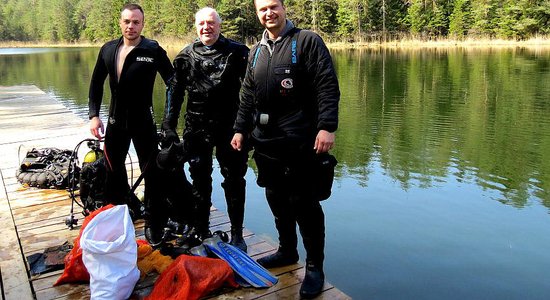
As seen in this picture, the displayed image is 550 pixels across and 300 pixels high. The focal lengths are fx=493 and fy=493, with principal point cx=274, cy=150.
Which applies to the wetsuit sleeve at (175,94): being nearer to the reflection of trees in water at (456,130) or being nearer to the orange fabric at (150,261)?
the orange fabric at (150,261)

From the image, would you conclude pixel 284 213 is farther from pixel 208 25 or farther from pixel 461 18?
pixel 461 18

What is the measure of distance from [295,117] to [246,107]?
18.2 inches

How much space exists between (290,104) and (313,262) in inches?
39.3

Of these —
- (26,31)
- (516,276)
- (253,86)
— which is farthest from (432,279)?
(26,31)

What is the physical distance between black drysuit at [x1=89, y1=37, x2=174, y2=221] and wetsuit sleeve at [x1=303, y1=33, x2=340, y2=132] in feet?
4.66

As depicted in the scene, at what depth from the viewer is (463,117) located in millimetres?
11859

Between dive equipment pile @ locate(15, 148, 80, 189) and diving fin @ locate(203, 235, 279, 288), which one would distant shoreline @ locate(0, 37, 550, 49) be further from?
diving fin @ locate(203, 235, 279, 288)

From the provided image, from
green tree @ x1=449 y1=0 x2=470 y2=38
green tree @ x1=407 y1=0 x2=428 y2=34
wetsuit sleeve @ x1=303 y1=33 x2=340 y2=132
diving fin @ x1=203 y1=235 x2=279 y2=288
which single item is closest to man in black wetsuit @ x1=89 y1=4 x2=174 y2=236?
diving fin @ x1=203 y1=235 x2=279 y2=288

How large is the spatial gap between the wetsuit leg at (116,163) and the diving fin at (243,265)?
3.72 feet

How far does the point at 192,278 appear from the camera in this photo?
2.96 metres

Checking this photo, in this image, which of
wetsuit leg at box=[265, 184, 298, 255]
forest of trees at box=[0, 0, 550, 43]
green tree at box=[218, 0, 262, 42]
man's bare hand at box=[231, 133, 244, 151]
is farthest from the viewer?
green tree at box=[218, 0, 262, 42]

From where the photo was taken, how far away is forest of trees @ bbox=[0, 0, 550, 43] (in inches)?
1535

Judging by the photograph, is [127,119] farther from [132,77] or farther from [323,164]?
[323,164]

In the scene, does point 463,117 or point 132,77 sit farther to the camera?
point 463,117
